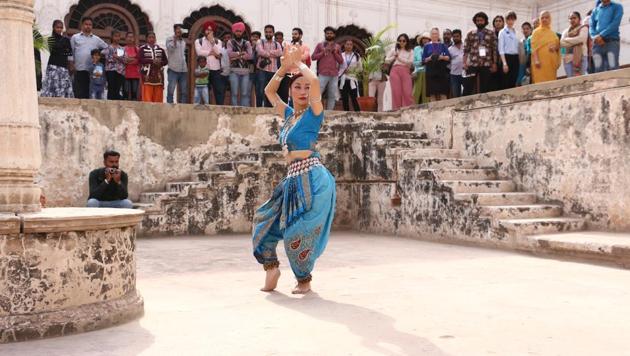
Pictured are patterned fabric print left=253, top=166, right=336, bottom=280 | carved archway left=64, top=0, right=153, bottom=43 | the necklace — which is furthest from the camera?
carved archway left=64, top=0, right=153, bottom=43

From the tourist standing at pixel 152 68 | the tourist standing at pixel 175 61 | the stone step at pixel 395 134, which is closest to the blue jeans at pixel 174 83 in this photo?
the tourist standing at pixel 175 61

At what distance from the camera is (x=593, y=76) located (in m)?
6.70

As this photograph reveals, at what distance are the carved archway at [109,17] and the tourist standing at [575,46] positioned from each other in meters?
8.01

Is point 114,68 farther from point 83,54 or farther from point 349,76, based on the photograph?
point 349,76

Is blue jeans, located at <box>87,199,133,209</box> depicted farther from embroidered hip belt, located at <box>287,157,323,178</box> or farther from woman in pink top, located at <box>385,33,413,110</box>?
woman in pink top, located at <box>385,33,413,110</box>

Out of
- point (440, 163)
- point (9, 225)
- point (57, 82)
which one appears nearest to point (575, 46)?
point (440, 163)

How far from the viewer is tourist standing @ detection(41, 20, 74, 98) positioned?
904cm

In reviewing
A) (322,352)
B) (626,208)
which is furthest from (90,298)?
(626,208)

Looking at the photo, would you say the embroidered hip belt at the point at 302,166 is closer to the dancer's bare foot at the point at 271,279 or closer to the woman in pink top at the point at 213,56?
the dancer's bare foot at the point at 271,279

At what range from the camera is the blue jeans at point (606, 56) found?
26.4 ft

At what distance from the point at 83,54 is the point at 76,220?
6.49 metres

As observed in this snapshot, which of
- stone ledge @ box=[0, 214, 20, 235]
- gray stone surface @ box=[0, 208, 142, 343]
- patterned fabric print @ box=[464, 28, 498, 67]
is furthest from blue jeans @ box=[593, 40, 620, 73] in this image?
stone ledge @ box=[0, 214, 20, 235]

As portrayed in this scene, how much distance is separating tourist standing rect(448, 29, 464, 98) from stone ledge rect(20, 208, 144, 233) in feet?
23.2

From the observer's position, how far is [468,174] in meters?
7.77
